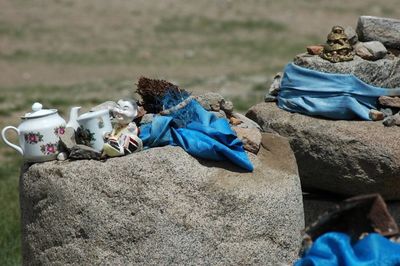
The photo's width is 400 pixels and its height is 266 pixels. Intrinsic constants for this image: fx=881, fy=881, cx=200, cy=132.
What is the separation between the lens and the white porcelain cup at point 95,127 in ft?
15.5

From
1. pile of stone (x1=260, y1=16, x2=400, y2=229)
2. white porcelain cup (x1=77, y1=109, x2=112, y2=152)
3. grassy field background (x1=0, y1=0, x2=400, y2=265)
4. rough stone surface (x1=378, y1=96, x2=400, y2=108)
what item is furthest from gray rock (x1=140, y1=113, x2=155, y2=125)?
grassy field background (x1=0, y1=0, x2=400, y2=265)

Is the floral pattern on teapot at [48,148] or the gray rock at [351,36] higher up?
the gray rock at [351,36]

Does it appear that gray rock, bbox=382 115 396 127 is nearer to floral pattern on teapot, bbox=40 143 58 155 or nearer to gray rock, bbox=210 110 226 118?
gray rock, bbox=210 110 226 118

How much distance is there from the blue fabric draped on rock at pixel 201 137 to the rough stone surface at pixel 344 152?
0.89 meters

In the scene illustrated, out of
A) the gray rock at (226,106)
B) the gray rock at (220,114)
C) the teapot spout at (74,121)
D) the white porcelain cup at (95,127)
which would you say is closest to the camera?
the white porcelain cup at (95,127)

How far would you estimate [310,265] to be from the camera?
10.5 feet

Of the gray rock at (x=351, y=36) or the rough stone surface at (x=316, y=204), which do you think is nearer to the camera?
the rough stone surface at (x=316, y=204)

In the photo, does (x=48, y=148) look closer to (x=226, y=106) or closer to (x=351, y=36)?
(x=226, y=106)

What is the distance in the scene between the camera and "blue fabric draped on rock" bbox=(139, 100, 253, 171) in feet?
15.2

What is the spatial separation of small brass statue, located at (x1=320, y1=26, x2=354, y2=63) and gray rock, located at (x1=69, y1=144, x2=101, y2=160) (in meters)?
1.92

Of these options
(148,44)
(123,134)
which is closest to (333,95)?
(123,134)

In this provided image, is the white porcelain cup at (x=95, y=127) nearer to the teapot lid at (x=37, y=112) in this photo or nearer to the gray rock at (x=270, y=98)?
the teapot lid at (x=37, y=112)

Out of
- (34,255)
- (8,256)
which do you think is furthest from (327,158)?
(8,256)

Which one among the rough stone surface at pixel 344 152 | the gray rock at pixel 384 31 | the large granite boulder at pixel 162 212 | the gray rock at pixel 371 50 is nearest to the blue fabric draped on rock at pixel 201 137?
the large granite boulder at pixel 162 212
